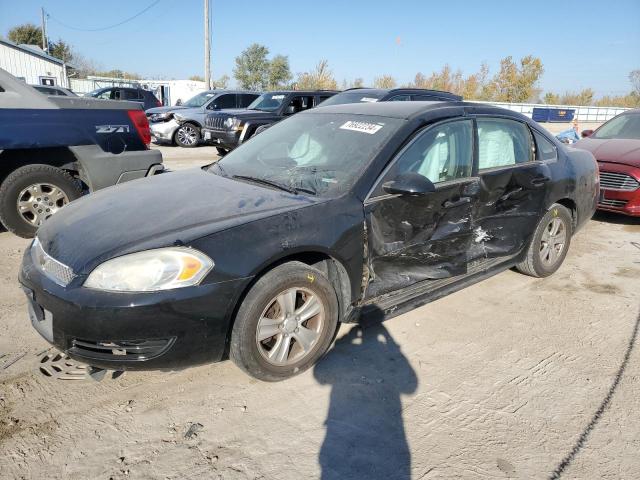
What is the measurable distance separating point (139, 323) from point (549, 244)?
3801mm

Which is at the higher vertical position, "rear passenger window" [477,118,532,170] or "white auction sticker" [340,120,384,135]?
"white auction sticker" [340,120,384,135]

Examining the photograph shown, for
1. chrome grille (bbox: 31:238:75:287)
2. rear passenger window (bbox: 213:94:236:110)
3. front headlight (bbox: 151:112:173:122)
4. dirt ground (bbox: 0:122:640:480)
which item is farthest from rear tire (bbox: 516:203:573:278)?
rear passenger window (bbox: 213:94:236:110)

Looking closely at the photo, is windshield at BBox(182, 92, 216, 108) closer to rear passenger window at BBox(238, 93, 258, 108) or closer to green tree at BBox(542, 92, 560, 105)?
rear passenger window at BBox(238, 93, 258, 108)

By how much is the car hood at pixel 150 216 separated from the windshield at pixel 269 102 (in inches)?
356

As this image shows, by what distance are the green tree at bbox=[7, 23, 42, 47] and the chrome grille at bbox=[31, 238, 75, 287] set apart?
65.6m

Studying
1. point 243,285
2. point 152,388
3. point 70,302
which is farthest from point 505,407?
point 70,302

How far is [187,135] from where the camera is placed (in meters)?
13.8

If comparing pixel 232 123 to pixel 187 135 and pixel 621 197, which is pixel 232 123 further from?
pixel 621 197

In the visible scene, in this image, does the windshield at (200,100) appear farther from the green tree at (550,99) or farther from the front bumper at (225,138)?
the green tree at (550,99)

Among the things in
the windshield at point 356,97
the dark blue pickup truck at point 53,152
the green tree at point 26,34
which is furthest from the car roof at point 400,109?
the green tree at point 26,34

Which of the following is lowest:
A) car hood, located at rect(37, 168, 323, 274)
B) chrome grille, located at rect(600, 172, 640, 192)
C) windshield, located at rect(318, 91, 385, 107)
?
chrome grille, located at rect(600, 172, 640, 192)

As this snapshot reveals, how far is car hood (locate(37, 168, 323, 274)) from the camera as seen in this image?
7.89 feet

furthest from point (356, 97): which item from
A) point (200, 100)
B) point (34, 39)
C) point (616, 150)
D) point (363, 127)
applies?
point (34, 39)

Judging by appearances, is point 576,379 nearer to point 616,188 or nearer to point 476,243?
point 476,243
